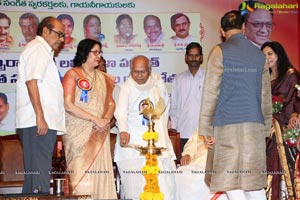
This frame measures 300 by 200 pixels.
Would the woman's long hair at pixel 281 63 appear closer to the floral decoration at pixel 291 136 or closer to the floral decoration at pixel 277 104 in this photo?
the floral decoration at pixel 277 104

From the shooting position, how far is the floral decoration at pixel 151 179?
5.63 m

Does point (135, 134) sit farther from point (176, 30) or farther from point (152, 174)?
point (176, 30)

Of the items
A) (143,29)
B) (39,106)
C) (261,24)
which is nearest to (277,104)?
(39,106)

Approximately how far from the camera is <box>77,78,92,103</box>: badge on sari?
7234 mm

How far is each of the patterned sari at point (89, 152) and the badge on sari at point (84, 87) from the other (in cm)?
3

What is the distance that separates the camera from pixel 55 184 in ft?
25.1

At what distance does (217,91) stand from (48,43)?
191cm

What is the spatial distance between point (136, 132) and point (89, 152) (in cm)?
62

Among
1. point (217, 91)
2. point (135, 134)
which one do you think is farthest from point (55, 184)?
point (217, 91)

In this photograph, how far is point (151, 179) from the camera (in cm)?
570

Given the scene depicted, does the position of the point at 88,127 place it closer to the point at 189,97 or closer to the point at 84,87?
the point at 84,87

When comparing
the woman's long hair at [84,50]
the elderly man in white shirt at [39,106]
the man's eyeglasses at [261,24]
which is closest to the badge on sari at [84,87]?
the woman's long hair at [84,50]

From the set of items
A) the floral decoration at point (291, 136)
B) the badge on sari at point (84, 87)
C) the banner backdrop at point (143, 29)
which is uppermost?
the banner backdrop at point (143, 29)

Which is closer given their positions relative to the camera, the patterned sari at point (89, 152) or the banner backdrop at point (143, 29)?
the patterned sari at point (89, 152)
